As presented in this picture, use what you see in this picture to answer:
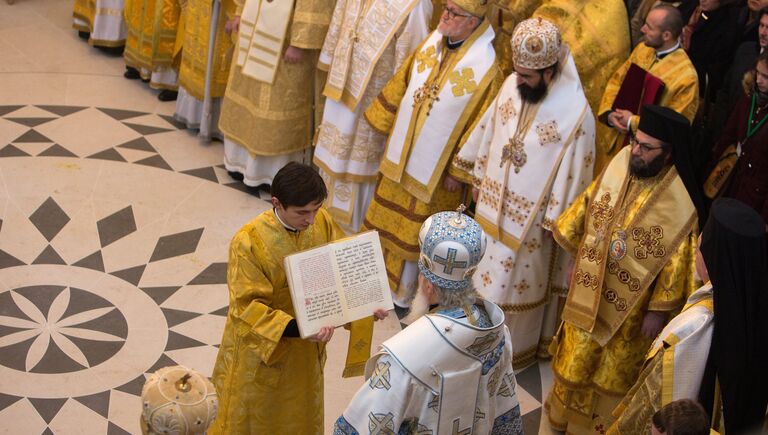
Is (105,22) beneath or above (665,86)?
beneath

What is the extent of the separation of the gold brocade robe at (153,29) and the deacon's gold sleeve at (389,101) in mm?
2992

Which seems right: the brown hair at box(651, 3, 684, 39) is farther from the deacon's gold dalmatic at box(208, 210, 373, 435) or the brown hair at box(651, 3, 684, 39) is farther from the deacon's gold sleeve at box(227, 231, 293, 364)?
the deacon's gold sleeve at box(227, 231, 293, 364)

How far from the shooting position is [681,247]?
4.61 meters

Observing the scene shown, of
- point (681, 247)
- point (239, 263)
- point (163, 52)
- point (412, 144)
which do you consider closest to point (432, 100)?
point (412, 144)

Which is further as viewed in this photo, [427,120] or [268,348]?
[427,120]

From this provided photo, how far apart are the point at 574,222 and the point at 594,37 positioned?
1.32 m

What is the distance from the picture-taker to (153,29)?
8.62 metres

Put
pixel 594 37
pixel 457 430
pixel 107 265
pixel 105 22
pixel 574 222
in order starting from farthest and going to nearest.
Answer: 1. pixel 105 22
2. pixel 107 265
3. pixel 594 37
4. pixel 574 222
5. pixel 457 430

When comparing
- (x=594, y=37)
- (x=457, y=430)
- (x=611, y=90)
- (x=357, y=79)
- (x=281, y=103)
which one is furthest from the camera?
(x=281, y=103)

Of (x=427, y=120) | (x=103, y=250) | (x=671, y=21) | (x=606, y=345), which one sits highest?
(x=671, y=21)

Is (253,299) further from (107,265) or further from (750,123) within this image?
(107,265)

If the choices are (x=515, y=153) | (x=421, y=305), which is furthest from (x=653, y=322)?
(x=421, y=305)

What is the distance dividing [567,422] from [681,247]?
1.25 metres

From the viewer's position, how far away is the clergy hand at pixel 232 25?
24.2ft
